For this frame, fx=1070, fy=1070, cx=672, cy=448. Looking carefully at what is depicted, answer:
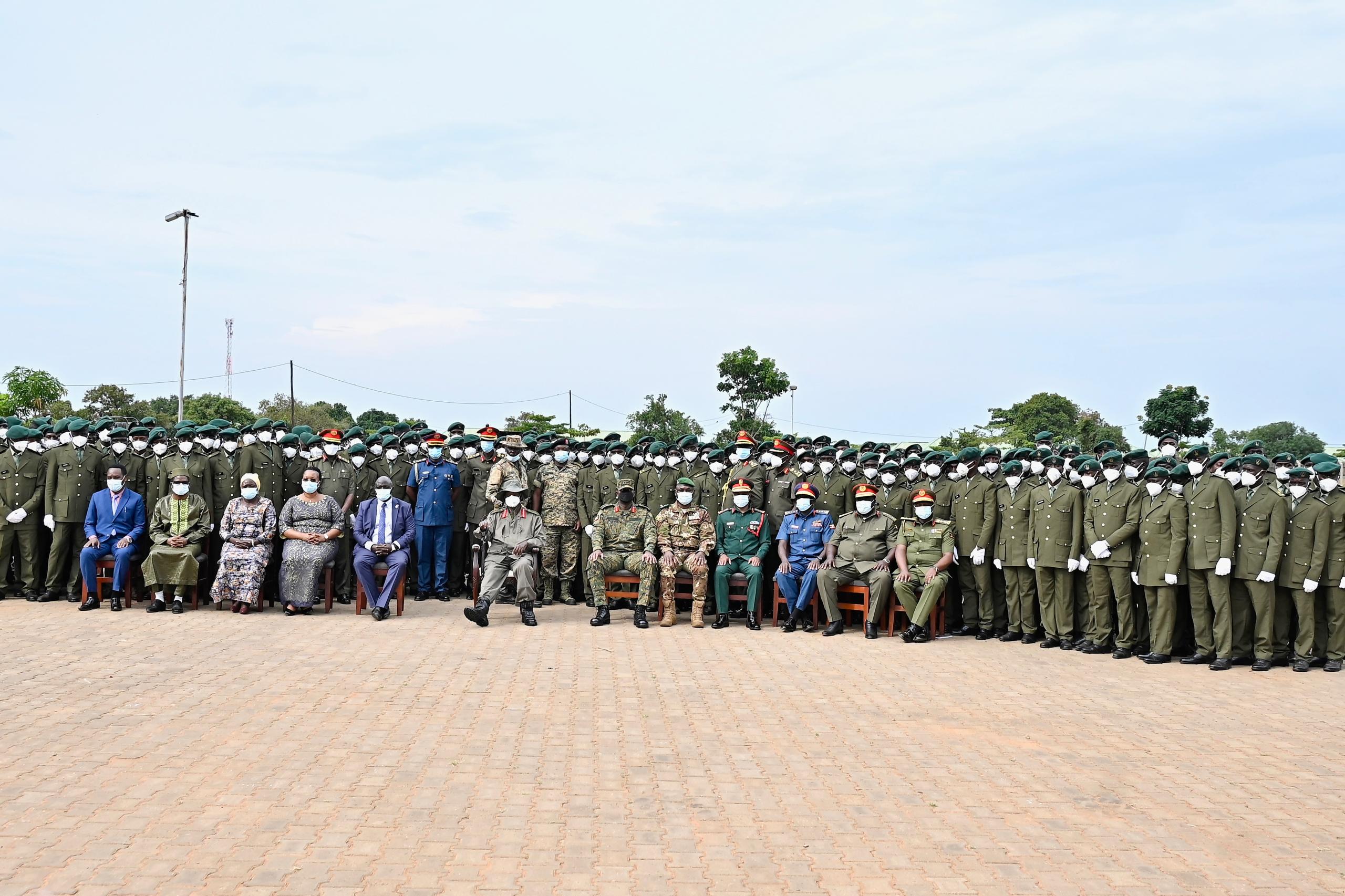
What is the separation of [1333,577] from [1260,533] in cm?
72

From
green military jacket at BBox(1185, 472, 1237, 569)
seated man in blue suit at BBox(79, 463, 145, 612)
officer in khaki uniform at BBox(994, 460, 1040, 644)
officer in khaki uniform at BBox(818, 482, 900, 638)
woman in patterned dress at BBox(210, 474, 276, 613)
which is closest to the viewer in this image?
green military jacket at BBox(1185, 472, 1237, 569)

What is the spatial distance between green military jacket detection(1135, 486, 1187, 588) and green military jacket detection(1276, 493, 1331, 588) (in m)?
0.82

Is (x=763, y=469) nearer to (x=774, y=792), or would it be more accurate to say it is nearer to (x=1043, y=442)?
(x=1043, y=442)

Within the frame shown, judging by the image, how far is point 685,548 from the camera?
12.1 metres

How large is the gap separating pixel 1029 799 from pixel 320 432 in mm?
10809

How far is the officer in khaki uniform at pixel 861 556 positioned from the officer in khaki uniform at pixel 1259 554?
3.27m

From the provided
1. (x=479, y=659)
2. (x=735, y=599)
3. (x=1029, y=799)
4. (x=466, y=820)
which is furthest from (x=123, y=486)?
(x=1029, y=799)

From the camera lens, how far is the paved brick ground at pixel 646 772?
463 centimetres

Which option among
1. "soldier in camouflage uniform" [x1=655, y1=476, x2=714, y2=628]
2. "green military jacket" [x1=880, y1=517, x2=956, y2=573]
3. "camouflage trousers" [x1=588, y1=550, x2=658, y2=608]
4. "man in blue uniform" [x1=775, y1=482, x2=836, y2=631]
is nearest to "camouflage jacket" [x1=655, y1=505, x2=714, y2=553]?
"soldier in camouflage uniform" [x1=655, y1=476, x2=714, y2=628]

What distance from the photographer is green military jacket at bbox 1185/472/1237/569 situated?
31.4 feet

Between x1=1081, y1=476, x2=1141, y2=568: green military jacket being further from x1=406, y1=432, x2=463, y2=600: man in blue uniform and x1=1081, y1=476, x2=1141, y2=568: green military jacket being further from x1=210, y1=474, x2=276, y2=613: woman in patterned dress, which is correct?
x1=210, y1=474, x2=276, y2=613: woman in patterned dress

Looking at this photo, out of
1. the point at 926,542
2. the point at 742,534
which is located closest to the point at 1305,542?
the point at 926,542

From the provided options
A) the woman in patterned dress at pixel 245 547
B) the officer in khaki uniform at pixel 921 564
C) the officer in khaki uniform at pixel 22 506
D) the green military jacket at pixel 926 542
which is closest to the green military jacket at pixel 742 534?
the green military jacket at pixel 926 542

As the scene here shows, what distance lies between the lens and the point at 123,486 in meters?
12.6
